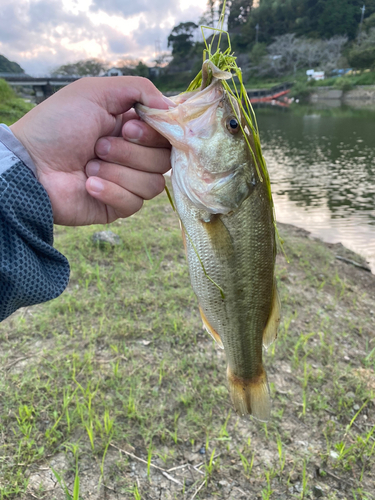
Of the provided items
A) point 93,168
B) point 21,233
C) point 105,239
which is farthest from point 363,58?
point 21,233

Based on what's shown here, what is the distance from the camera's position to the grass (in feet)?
7.17

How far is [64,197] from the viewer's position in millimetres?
1911

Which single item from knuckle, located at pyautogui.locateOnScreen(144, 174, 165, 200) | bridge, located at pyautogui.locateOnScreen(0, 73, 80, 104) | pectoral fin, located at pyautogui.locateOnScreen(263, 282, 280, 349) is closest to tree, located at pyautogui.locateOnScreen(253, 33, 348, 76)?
bridge, located at pyautogui.locateOnScreen(0, 73, 80, 104)

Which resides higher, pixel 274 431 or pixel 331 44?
pixel 331 44

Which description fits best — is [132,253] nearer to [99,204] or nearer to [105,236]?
[105,236]

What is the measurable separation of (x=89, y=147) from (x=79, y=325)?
6.91 ft

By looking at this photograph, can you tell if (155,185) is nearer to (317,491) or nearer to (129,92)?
(129,92)

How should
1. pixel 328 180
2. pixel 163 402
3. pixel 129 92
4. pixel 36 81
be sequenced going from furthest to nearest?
pixel 36 81 → pixel 328 180 → pixel 163 402 → pixel 129 92

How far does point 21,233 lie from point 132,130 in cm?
78

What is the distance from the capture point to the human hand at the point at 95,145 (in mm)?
1734

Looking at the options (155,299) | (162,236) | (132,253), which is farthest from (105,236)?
(155,299)

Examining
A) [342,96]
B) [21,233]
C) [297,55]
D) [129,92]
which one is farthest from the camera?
[297,55]

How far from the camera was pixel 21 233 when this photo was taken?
1499 mm

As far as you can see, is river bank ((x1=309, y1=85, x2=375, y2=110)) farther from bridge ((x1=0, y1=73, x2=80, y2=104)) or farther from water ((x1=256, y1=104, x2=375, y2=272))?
bridge ((x1=0, y1=73, x2=80, y2=104))
